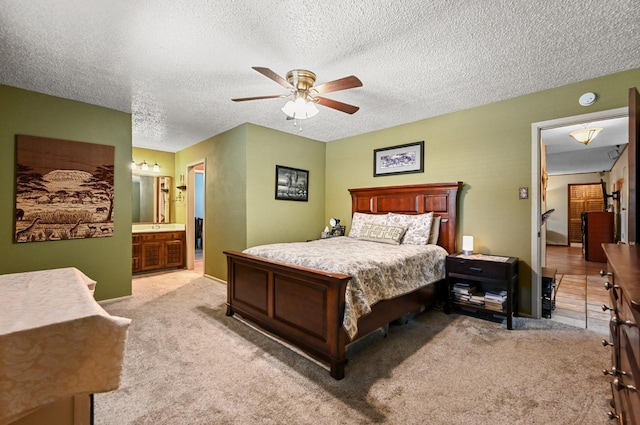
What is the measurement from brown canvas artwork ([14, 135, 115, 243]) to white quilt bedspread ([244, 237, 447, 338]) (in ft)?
7.42

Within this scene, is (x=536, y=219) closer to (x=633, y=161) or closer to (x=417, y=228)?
(x=417, y=228)

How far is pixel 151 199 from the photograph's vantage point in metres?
6.14

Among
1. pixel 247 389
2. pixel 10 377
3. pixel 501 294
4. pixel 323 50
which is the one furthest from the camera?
pixel 501 294

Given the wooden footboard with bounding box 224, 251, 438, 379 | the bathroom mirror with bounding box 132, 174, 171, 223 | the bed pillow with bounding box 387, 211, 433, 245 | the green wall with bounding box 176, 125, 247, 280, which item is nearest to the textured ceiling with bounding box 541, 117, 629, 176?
the bed pillow with bounding box 387, 211, 433, 245

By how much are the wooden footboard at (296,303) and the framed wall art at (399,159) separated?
2687 millimetres

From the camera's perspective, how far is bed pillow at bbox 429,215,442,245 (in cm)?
376

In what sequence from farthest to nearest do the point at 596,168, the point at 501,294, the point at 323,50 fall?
the point at 596,168
the point at 501,294
the point at 323,50

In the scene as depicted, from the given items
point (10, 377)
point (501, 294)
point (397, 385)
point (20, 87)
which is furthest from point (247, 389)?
point (20, 87)

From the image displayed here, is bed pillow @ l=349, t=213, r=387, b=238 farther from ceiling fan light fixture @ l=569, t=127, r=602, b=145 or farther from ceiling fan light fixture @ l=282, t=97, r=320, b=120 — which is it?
ceiling fan light fixture @ l=569, t=127, r=602, b=145

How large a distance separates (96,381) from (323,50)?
2.52 m

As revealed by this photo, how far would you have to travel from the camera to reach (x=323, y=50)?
93.5 inches

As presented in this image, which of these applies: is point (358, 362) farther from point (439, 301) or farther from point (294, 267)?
point (439, 301)

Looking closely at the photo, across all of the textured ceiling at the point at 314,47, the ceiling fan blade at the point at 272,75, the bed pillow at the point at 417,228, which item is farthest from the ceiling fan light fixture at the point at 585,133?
the ceiling fan blade at the point at 272,75

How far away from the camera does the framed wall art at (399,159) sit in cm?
419
